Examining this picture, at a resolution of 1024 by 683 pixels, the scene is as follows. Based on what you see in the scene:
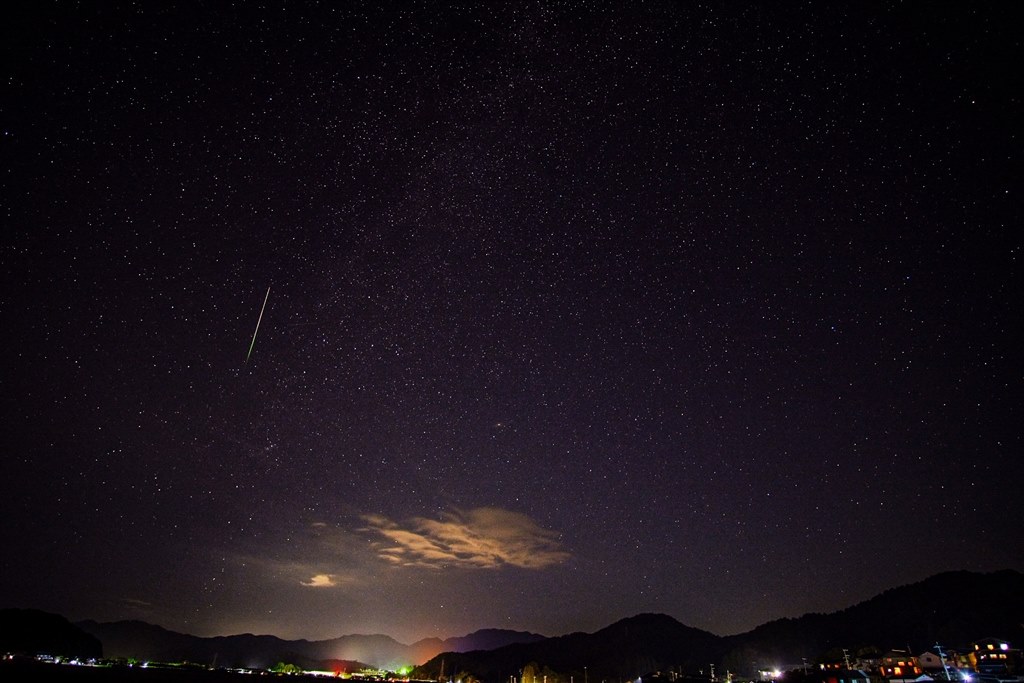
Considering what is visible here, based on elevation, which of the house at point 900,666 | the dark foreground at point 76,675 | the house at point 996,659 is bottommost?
the dark foreground at point 76,675

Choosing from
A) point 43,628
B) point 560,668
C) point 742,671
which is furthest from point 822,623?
point 43,628

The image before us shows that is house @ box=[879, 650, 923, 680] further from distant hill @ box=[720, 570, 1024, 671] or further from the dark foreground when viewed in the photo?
the dark foreground

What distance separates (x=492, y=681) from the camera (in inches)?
7283

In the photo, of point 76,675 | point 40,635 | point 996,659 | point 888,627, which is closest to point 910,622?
point 888,627

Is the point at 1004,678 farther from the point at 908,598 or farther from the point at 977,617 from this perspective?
the point at 908,598

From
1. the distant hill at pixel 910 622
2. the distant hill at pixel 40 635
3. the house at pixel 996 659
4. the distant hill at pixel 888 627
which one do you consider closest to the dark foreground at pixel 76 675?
the distant hill at pixel 40 635

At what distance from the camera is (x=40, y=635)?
159 metres

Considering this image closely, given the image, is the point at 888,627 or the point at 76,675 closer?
the point at 76,675

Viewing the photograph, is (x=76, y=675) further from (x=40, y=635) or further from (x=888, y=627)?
(x=888, y=627)

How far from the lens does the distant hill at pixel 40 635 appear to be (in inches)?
6024

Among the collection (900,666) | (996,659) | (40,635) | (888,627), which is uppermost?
(888,627)

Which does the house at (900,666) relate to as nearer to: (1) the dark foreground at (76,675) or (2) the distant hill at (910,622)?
(2) the distant hill at (910,622)

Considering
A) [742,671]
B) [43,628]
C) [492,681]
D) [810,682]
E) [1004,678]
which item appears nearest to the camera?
[810,682]

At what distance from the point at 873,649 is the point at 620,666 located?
101 metres
